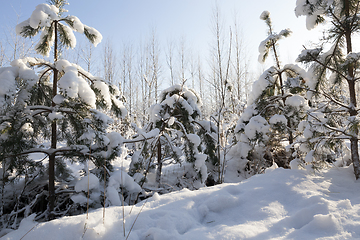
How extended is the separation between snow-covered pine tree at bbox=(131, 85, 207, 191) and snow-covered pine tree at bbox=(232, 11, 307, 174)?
114 cm

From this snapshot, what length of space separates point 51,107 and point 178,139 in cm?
219

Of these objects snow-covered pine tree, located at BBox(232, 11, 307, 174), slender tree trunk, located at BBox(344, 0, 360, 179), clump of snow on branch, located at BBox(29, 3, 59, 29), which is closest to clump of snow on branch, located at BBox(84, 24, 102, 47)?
clump of snow on branch, located at BBox(29, 3, 59, 29)

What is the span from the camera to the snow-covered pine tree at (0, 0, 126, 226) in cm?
217

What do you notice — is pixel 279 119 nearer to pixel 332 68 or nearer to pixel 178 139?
pixel 332 68

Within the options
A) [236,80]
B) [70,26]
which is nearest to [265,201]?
[70,26]

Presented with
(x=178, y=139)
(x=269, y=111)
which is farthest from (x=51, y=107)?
(x=269, y=111)

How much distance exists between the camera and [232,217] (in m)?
1.85

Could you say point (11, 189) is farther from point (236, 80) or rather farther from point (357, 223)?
point (236, 80)

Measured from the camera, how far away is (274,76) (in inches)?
164

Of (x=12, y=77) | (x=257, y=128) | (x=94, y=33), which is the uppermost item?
(x=94, y=33)

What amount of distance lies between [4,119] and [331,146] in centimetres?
422

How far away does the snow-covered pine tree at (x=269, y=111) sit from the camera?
364 centimetres

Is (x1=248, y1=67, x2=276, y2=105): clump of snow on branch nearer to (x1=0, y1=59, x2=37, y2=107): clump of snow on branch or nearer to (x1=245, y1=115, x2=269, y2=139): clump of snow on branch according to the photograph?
(x1=245, y1=115, x2=269, y2=139): clump of snow on branch

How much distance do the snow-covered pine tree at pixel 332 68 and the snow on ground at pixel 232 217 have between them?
0.70 m
